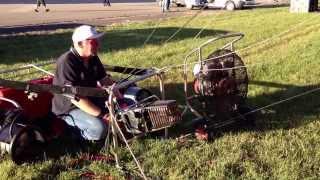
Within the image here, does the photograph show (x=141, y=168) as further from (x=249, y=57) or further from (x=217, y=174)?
(x=249, y=57)

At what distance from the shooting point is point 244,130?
684cm

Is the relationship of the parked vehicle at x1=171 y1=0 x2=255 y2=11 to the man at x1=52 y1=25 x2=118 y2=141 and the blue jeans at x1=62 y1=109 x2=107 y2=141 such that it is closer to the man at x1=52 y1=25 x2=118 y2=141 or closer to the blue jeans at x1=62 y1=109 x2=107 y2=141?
the man at x1=52 y1=25 x2=118 y2=141

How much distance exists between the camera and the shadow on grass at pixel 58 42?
13.0 meters

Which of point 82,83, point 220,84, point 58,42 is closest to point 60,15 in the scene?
point 58,42

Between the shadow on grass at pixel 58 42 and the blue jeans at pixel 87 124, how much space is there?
610cm

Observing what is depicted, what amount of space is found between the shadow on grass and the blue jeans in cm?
610

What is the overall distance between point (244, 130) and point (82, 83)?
1.89 m

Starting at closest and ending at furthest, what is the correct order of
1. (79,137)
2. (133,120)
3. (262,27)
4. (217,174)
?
1. (217,174)
2. (133,120)
3. (79,137)
4. (262,27)

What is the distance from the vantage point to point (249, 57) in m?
11.3

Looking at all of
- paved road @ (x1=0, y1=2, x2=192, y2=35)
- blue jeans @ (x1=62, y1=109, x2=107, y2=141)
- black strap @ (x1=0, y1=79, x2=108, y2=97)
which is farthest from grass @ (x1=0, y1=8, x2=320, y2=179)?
paved road @ (x1=0, y1=2, x2=192, y2=35)

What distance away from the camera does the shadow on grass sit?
1297 centimetres

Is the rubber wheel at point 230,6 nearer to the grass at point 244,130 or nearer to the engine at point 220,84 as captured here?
the grass at point 244,130

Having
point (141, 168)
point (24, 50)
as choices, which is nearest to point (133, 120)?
point (141, 168)

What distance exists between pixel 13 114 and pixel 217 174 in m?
2.07
